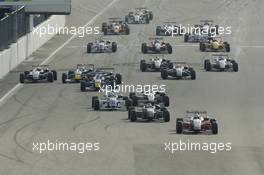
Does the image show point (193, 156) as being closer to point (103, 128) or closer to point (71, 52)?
point (103, 128)

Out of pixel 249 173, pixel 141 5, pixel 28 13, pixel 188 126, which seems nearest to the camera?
pixel 249 173

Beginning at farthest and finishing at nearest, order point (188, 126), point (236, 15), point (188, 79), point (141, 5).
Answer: point (141, 5) < point (236, 15) < point (188, 79) < point (188, 126)

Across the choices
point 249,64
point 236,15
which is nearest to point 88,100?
point 249,64

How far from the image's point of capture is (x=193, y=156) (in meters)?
38.2

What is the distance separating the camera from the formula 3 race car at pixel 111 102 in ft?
155

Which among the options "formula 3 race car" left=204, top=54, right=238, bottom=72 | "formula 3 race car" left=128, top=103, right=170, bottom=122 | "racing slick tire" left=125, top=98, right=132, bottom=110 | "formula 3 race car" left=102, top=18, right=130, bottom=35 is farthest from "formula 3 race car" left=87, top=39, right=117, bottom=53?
"formula 3 race car" left=128, top=103, right=170, bottom=122

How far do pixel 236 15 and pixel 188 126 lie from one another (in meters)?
45.9

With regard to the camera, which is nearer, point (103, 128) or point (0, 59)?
point (103, 128)

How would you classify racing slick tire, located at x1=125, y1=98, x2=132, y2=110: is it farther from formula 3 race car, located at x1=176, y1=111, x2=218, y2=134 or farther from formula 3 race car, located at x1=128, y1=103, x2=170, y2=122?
formula 3 race car, located at x1=176, y1=111, x2=218, y2=134

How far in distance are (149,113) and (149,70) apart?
51.5 ft
